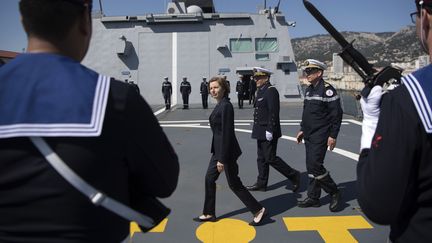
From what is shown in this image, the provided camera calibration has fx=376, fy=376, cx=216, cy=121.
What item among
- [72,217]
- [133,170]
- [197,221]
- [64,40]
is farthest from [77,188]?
[197,221]

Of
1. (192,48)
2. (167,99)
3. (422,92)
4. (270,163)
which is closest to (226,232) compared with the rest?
(270,163)

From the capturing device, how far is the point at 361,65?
2328 mm

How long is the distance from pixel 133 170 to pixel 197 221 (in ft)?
10.1

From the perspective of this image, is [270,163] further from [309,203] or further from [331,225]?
[331,225]

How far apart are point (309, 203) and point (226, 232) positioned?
51.6 inches

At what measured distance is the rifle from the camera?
5.97 ft

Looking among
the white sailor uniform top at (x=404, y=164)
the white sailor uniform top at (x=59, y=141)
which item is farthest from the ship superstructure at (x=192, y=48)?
the white sailor uniform top at (x=59, y=141)

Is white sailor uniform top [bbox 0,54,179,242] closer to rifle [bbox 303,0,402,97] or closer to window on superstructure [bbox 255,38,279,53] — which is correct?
rifle [bbox 303,0,402,97]

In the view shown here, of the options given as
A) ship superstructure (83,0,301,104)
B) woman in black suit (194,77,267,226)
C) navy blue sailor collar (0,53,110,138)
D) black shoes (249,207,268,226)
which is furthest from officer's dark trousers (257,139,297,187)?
ship superstructure (83,0,301,104)

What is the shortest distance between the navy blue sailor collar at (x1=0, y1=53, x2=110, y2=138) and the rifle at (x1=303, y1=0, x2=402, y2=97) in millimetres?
1226

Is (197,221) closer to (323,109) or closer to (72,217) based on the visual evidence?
(323,109)

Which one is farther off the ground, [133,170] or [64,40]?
[64,40]

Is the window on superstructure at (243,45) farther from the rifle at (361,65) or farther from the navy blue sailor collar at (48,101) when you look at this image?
the navy blue sailor collar at (48,101)

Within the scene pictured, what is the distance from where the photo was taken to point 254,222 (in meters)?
4.18
